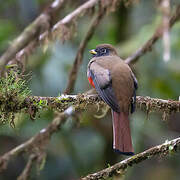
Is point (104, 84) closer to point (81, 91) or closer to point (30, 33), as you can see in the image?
point (30, 33)

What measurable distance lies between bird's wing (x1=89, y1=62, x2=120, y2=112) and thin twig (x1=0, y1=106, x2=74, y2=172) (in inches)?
24.5

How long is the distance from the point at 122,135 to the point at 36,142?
1.45 metres

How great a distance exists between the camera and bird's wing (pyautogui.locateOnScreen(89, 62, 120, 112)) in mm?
3814

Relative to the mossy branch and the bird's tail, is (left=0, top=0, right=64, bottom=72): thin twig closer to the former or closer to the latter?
the mossy branch

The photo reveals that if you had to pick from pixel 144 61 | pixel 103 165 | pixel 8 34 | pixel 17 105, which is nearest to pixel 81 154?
pixel 103 165

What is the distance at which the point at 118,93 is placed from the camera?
3.92m

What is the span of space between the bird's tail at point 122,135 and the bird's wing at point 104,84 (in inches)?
3.2

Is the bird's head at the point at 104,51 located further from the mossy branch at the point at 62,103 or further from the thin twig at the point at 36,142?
the mossy branch at the point at 62,103

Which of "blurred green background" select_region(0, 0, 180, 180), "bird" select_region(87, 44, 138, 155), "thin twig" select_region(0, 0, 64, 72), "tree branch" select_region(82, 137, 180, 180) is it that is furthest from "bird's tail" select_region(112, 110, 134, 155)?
"blurred green background" select_region(0, 0, 180, 180)

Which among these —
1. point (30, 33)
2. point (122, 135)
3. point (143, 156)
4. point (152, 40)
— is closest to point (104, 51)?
point (152, 40)

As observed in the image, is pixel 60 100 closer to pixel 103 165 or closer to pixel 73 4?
pixel 73 4

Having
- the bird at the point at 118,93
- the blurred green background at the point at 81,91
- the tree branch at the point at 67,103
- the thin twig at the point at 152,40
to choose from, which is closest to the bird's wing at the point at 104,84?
the bird at the point at 118,93

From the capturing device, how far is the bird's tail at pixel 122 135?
11.8 ft

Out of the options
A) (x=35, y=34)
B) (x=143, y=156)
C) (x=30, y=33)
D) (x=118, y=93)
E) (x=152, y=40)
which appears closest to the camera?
(x=143, y=156)
